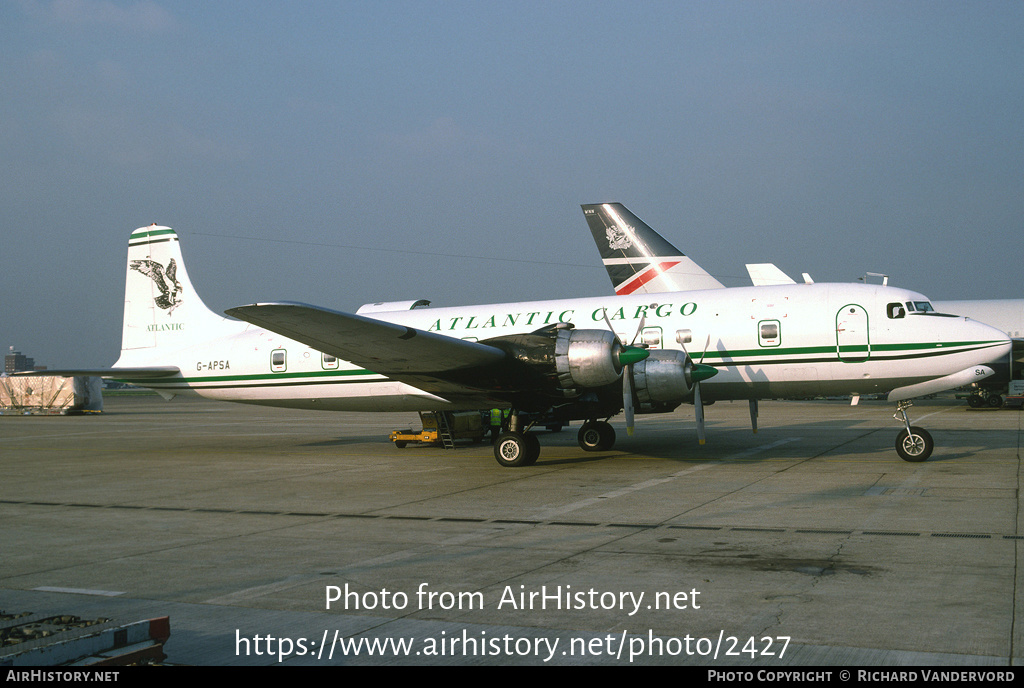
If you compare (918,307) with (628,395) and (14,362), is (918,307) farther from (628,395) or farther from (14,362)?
(14,362)

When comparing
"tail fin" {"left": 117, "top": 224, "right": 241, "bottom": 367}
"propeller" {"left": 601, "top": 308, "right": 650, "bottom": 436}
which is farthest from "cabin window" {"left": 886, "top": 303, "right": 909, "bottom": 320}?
"tail fin" {"left": 117, "top": 224, "right": 241, "bottom": 367}

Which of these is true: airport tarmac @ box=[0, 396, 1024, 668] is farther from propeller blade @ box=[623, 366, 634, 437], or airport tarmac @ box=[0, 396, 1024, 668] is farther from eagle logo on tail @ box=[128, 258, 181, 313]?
eagle logo on tail @ box=[128, 258, 181, 313]

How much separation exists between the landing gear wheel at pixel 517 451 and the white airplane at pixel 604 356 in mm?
26

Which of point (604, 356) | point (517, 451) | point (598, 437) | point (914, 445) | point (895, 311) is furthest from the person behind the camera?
point (598, 437)

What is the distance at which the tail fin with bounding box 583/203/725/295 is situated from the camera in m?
33.6

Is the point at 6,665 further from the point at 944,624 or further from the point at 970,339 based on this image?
the point at 970,339

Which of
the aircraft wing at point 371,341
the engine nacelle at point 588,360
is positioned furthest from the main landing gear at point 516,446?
the aircraft wing at point 371,341

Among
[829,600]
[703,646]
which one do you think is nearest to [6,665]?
[703,646]

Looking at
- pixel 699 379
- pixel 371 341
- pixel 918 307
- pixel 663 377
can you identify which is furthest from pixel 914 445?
pixel 371 341

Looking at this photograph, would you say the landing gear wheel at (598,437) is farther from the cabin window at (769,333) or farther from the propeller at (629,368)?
the cabin window at (769,333)

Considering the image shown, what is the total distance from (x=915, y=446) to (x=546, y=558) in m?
10.2

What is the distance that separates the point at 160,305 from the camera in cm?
2088

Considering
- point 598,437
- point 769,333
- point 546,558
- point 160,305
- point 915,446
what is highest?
point 160,305
